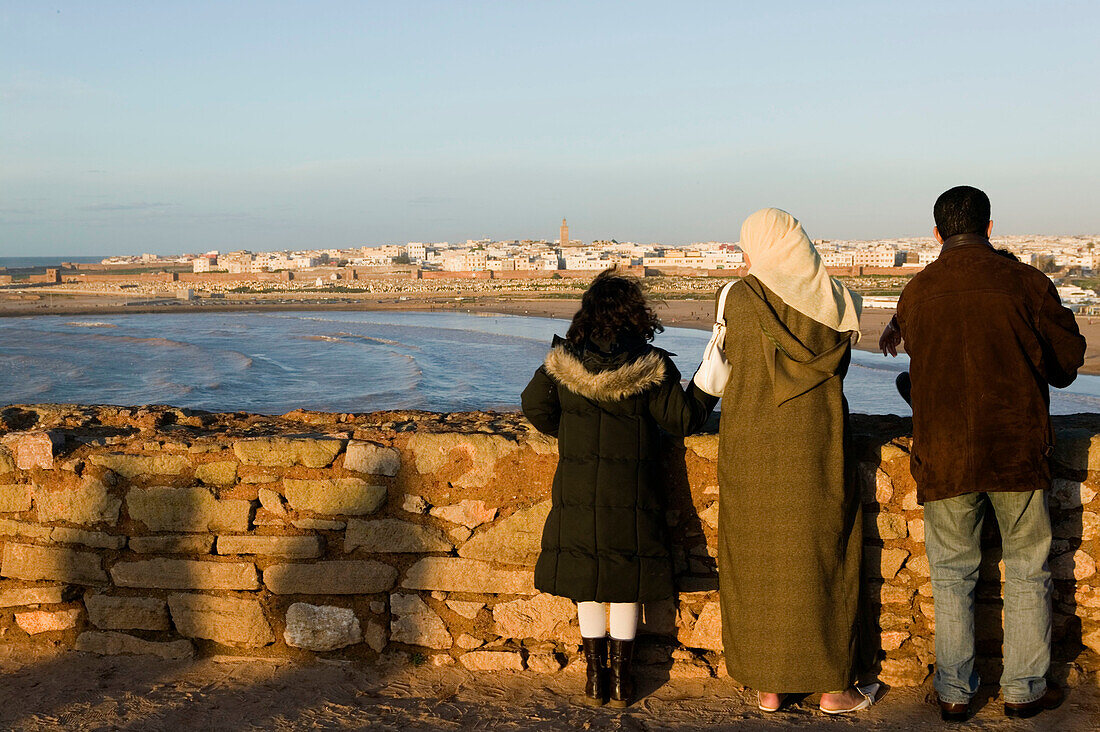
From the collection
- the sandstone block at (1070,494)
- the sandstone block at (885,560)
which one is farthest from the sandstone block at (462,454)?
the sandstone block at (1070,494)

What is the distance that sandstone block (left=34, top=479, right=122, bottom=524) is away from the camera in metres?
3.55

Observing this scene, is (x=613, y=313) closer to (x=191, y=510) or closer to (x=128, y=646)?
(x=191, y=510)

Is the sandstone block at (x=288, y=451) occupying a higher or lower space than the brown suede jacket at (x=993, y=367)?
lower

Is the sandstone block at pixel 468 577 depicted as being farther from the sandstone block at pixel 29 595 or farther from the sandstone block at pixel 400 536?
the sandstone block at pixel 29 595

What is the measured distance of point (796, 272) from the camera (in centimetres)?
285

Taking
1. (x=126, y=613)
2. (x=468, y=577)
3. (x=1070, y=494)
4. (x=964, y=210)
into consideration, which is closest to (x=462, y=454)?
(x=468, y=577)

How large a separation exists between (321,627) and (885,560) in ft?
7.12

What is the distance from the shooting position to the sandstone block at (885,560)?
3.26 metres

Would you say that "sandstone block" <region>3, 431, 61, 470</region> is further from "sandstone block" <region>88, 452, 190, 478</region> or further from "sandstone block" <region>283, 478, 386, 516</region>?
"sandstone block" <region>283, 478, 386, 516</region>

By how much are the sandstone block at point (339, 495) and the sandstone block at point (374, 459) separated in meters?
0.05

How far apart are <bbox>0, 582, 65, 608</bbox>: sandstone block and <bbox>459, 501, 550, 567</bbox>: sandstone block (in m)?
1.72

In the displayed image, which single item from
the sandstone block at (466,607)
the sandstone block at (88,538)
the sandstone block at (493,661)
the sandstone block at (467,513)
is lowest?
the sandstone block at (493,661)

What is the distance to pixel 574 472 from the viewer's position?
3025mm

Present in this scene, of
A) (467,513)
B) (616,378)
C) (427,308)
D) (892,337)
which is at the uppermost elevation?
(892,337)
